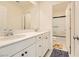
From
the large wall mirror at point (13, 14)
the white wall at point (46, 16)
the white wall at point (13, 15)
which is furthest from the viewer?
the white wall at point (46, 16)

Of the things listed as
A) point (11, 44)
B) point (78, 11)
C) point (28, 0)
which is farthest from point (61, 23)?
point (11, 44)

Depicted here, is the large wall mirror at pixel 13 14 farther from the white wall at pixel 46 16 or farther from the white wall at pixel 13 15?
the white wall at pixel 46 16

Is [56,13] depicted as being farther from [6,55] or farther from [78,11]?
[6,55]

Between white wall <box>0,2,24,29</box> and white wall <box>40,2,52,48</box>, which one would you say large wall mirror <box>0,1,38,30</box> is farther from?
white wall <box>40,2,52,48</box>

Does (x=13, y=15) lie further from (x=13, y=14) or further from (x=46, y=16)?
(x=46, y=16)

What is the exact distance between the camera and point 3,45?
3.52 ft

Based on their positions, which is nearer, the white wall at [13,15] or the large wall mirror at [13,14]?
the large wall mirror at [13,14]

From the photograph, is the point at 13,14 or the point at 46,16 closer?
the point at 13,14

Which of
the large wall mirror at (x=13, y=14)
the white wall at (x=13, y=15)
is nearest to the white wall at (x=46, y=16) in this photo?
the large wall mirror at (x=13, y=14)

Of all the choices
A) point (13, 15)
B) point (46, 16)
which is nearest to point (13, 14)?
point (13, 15)

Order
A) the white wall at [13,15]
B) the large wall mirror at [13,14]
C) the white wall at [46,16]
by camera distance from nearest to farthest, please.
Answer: the large wall mirror at [13,14] < the white wall at [13,15] < the white wall at [46,16]

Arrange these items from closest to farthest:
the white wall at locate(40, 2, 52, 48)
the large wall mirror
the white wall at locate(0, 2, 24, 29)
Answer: the large wall mirror → the white wall at locate(0, 2, 24, 29) → the white wall at locate(40, 2, 52, 48)

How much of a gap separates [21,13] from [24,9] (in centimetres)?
16

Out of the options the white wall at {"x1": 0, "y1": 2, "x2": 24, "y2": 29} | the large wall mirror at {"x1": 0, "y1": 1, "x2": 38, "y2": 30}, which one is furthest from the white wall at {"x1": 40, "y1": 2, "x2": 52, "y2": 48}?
the white wall at {"x1": 0, "y1": 2, "x2": 24, "y2": 29}
